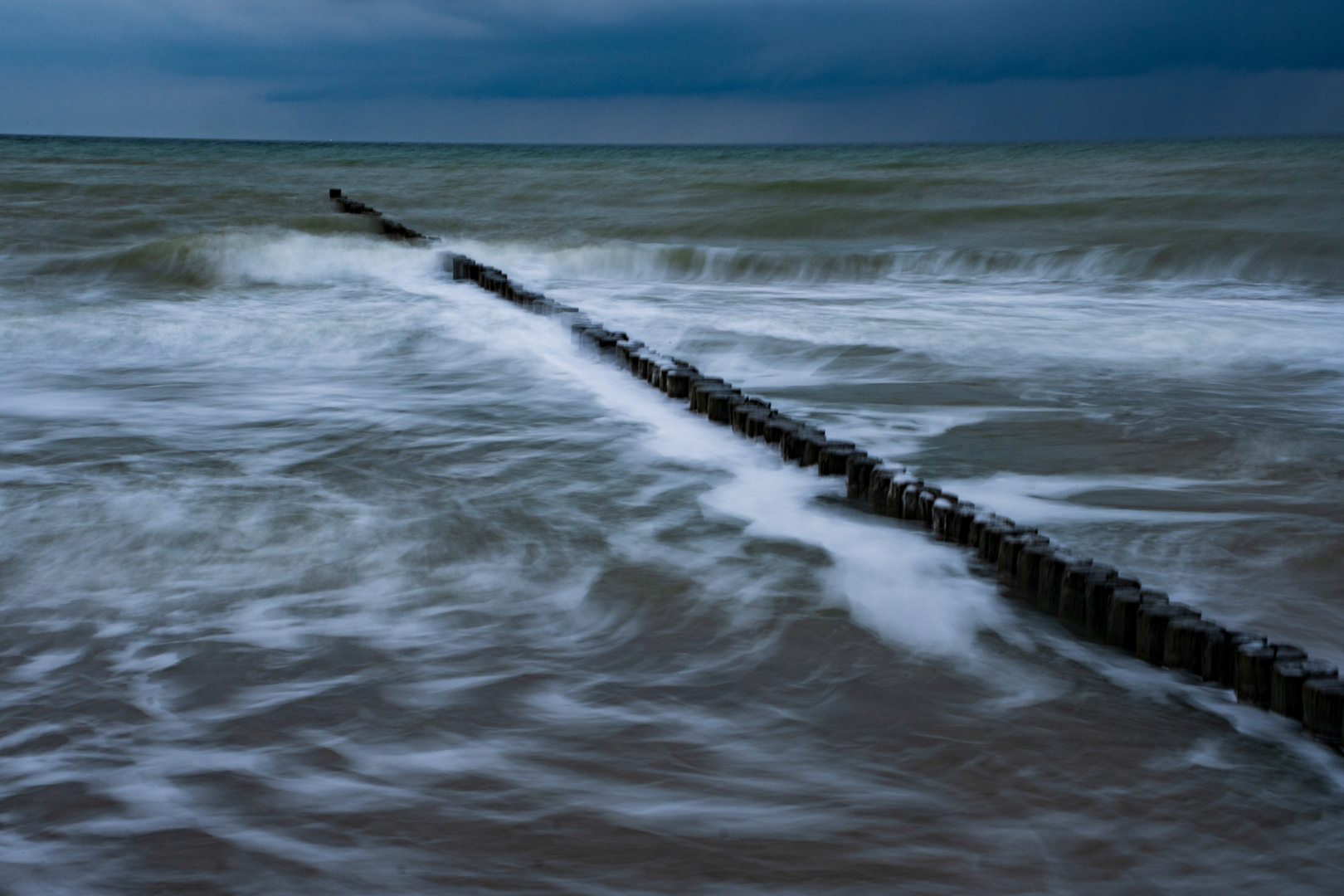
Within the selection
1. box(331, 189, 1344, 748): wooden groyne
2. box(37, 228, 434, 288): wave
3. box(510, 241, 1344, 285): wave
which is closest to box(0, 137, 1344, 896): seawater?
box(331, 189, 1344, 748): wooden groyne

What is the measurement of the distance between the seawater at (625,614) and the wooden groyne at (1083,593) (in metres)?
0.07

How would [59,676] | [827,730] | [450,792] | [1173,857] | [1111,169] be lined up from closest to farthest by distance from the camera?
1. [1173,857]
2. [450,792]
3. [827,730]
4. [59,676]
5. [1111,169]

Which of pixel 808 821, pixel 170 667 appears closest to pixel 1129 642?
pixel 808 821

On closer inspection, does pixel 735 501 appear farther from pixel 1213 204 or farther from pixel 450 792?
pixel 1213 204

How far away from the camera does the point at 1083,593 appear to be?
10.3ft

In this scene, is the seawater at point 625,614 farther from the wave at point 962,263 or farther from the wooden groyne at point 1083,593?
the wave at point 962,263

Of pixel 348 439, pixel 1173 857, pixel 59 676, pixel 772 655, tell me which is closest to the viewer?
pixel 1173 857

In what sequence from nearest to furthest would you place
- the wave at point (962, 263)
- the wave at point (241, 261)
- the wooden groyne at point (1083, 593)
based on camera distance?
the wooden groyne at point (1083, 593), the wave at point (241, 261), the wave at point (962, 263)

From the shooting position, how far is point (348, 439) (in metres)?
5.27

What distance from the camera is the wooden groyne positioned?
257 cm

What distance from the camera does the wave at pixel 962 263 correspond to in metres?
13.1

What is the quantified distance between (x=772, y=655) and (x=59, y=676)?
5.79 ft

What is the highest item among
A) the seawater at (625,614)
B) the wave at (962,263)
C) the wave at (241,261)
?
the wave at (962,263)

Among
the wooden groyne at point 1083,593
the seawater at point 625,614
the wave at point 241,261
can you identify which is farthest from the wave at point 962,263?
the wooden groyne at point 1083,593
